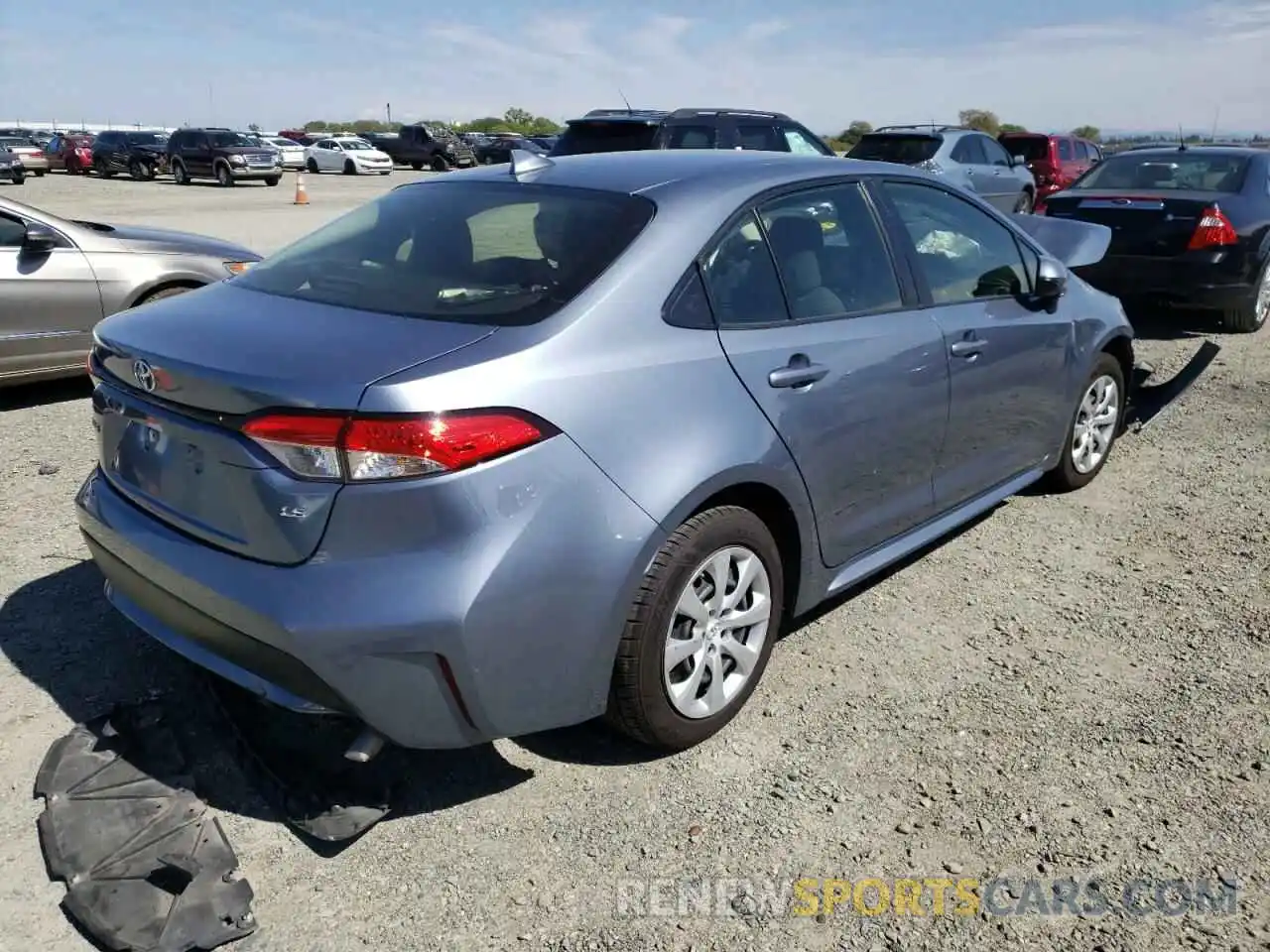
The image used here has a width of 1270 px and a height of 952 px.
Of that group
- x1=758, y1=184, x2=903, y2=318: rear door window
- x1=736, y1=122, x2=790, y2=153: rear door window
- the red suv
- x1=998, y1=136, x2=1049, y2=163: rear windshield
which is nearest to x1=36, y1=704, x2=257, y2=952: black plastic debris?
x1=758, y1=184, x2=903, y2=318: rear door window

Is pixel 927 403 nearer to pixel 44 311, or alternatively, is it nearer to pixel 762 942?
pixel 762 942

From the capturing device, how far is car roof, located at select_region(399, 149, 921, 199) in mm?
3195

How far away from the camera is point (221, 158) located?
29625mm

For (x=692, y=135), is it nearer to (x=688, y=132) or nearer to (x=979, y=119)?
(x=688, y=132)

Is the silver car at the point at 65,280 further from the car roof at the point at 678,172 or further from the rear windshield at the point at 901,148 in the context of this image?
the rear windshield at the point at 901,148

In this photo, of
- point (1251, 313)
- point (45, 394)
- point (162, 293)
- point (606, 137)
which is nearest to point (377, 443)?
point (162, 293)

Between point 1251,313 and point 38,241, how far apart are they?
8.89 m

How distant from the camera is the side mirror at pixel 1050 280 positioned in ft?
14.0

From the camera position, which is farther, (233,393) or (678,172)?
(678,172)

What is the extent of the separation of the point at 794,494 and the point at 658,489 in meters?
0.62

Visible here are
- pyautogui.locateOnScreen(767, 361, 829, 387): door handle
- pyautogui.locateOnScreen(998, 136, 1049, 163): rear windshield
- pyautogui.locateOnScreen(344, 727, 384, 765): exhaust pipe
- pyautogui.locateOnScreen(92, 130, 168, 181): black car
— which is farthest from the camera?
pyautogui.locateOnScreen(92, 130, 168, 181): black car

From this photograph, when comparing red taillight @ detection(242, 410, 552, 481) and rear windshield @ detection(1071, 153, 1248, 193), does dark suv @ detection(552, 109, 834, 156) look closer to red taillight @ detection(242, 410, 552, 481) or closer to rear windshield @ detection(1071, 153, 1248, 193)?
rear windshield @ detection(1071, 153, 1248, 193)

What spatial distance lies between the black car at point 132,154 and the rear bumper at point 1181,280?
3062cm

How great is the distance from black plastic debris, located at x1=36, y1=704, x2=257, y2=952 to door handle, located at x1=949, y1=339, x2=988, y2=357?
2.80 m
